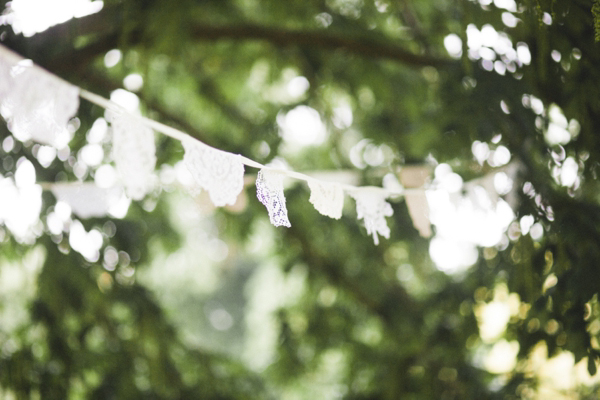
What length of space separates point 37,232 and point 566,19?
1870mm

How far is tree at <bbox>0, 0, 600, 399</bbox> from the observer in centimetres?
142

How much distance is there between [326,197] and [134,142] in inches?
17.4

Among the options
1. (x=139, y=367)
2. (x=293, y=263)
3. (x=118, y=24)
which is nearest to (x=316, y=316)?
(x=293, y=263)

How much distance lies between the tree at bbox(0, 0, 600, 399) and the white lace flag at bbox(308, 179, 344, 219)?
49 cm

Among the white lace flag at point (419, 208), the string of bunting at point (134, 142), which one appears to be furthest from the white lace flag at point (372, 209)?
the white lace flag at point (419, 208)

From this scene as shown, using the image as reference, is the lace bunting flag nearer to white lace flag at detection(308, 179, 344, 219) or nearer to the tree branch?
white lace flag at detection(308, 179, 344, 219)

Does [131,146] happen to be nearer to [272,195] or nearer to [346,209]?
[272,195]

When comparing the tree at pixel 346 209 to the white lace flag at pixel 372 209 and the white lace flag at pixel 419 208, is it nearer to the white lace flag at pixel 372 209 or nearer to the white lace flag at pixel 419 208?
the white lace flag at pixel 419 208

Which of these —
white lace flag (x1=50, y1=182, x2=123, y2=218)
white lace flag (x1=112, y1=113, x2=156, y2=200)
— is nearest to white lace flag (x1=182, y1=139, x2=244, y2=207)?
white lace flag (x1=112, y1=113, x2=156, y2=200)

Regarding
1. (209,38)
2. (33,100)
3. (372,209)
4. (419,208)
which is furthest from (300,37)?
(33,100)

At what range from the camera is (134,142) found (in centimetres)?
112

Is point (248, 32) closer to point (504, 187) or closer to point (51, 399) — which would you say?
point (504, 187)

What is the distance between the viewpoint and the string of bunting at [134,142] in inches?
40.1

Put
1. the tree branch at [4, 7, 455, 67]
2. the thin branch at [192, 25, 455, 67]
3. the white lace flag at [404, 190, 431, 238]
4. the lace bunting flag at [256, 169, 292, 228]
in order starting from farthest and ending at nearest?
the thin branch at [192, 25, 455, 67] < the tree branch at [4, 7, 455, 67] < the white lace flag at [404, 190, 431, 238] < the lace bunting flag at [256, 169, 292, 228]
